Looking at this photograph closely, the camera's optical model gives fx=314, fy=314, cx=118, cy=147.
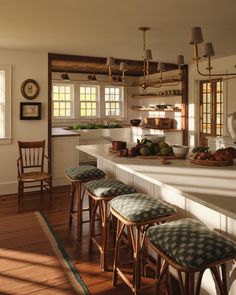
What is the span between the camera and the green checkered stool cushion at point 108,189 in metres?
2.70

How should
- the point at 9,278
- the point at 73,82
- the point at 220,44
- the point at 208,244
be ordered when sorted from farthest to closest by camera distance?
1. the point at 73,82
2. the point at 220,44
3. the point at 9,278
4. the point at 208,244

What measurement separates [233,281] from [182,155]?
1.32 metres

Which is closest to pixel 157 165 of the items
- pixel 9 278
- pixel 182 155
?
pixel 182 155

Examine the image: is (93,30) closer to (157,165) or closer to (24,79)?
(24,79)

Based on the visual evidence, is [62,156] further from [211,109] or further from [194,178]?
[194,178]

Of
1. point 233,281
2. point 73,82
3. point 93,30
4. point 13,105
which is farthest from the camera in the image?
point 73,82

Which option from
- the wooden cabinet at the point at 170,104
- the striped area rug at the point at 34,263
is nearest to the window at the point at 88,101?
the wooden cabinet at the point at 170,104

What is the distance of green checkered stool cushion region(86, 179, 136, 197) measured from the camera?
2699mm

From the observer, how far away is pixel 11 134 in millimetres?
5145

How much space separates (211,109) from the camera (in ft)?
21.3

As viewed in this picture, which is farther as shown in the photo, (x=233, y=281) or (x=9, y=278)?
(x=9, y=278)

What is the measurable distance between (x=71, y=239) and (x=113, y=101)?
6.81 metres

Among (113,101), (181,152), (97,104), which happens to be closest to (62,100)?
(97,104)

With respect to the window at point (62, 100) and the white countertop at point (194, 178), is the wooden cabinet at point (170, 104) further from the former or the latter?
the white countertop at point (194, 178)
